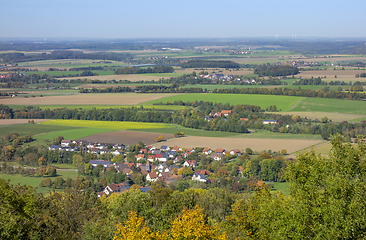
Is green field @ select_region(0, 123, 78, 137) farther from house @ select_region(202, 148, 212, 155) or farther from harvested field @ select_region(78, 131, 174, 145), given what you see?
house @ select_region(202, 148, 212, 155)

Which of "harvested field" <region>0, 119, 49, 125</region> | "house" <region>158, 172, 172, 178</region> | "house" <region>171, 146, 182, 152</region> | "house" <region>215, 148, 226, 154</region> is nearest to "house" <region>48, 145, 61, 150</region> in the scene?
"house" <region>171, 146, 182, 152</region>

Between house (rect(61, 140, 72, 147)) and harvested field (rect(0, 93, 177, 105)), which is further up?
harvested field (rect(0, 93, 177, 105))

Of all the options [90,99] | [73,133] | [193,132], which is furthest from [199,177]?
[90,99]

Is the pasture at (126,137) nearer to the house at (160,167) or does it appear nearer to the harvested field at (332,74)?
the house at (160,167)

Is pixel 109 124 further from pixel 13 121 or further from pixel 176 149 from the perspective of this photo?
pixel 176 149

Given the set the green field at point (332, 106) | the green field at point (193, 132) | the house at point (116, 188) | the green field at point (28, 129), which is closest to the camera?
the house at point (116, 188)

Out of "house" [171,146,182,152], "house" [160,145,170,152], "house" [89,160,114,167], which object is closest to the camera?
"house" [89,160,114,167]

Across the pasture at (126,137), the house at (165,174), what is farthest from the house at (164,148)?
the house at (165,174)
